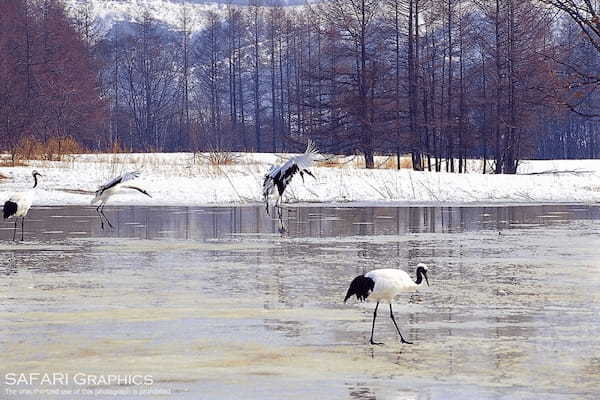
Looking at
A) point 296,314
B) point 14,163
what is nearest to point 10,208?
point 296,314

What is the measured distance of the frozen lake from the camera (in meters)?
9.03

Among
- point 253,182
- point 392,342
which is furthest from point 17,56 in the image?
point 392,342

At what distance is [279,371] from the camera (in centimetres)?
938

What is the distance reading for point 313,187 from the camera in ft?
119

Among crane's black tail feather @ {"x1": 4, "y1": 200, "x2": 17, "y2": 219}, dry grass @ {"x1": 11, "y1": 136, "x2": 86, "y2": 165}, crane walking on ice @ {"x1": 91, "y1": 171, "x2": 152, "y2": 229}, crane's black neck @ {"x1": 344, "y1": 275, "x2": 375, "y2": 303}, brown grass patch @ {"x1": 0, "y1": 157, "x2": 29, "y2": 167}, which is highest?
dry grass @ {"x1": 11, "y1": 136, "x2": 86, "y2": 165}

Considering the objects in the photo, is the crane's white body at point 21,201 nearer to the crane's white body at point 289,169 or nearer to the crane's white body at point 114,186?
the crane's white body at point 114,186

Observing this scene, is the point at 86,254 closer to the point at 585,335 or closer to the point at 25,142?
the point at 585,335

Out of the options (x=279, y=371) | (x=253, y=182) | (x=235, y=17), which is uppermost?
(x=235, y=17)

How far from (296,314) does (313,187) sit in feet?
78.0

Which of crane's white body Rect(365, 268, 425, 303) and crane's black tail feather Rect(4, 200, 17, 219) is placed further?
crane's black tail feather Rect(4, 200, 17, 219)

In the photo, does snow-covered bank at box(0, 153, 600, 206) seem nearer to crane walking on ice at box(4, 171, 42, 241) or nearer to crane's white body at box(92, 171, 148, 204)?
crane's white body at box(92, 171, 148, 204)

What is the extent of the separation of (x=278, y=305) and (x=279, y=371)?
3733mm

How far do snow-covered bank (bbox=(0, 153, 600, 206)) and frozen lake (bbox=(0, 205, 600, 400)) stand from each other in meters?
11.3

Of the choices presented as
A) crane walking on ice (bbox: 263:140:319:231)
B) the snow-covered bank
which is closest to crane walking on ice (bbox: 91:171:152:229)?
crane walking on ice (bbox: 263:140:319:231)
